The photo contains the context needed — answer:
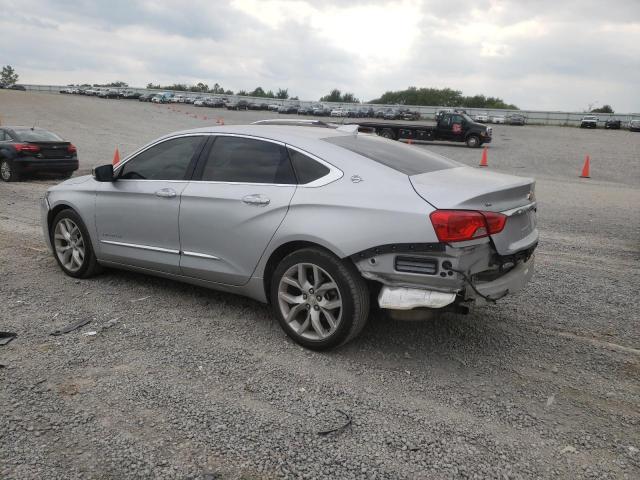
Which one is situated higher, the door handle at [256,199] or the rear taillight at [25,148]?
the door handle at [256,199]

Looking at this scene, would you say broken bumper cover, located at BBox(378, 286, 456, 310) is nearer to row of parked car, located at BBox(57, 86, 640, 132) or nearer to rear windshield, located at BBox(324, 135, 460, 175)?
rear windshield, located at BBox(324, 135, 460, 175)

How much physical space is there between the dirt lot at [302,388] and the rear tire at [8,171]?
8.70 metres

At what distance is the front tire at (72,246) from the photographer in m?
5.51

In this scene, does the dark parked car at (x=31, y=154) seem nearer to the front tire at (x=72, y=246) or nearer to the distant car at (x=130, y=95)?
the front tire at (x=72, y=246)

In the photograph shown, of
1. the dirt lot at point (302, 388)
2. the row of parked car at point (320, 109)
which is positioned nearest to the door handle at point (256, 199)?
the dirt lot at point (302, 388)

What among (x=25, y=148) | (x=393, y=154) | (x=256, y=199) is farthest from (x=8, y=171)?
(x=393, y=154)

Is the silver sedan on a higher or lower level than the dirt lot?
higher

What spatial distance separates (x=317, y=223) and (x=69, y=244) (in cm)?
318

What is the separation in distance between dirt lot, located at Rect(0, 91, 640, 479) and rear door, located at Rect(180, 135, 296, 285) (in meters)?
0.52

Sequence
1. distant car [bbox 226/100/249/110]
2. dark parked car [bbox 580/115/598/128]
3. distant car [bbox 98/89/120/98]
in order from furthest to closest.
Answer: distant car [bbox 98/89/120/98] < distant car [bbox 226/100/249/110] < dark parked car [bbox 580/115/598/128]

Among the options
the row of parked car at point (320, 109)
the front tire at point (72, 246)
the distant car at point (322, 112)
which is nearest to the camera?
the front tire at point (72, 246)

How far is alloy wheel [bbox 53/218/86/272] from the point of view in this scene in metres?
5.60

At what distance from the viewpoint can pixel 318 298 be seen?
3.95 meters

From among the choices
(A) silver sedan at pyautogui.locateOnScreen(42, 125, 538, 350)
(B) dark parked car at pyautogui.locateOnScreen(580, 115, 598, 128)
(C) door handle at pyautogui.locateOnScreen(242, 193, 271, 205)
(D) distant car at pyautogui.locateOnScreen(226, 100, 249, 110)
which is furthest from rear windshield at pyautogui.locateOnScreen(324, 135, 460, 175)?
(D) distant car at pyautogui.locateOnScreen(226, 100, 249, 110)
